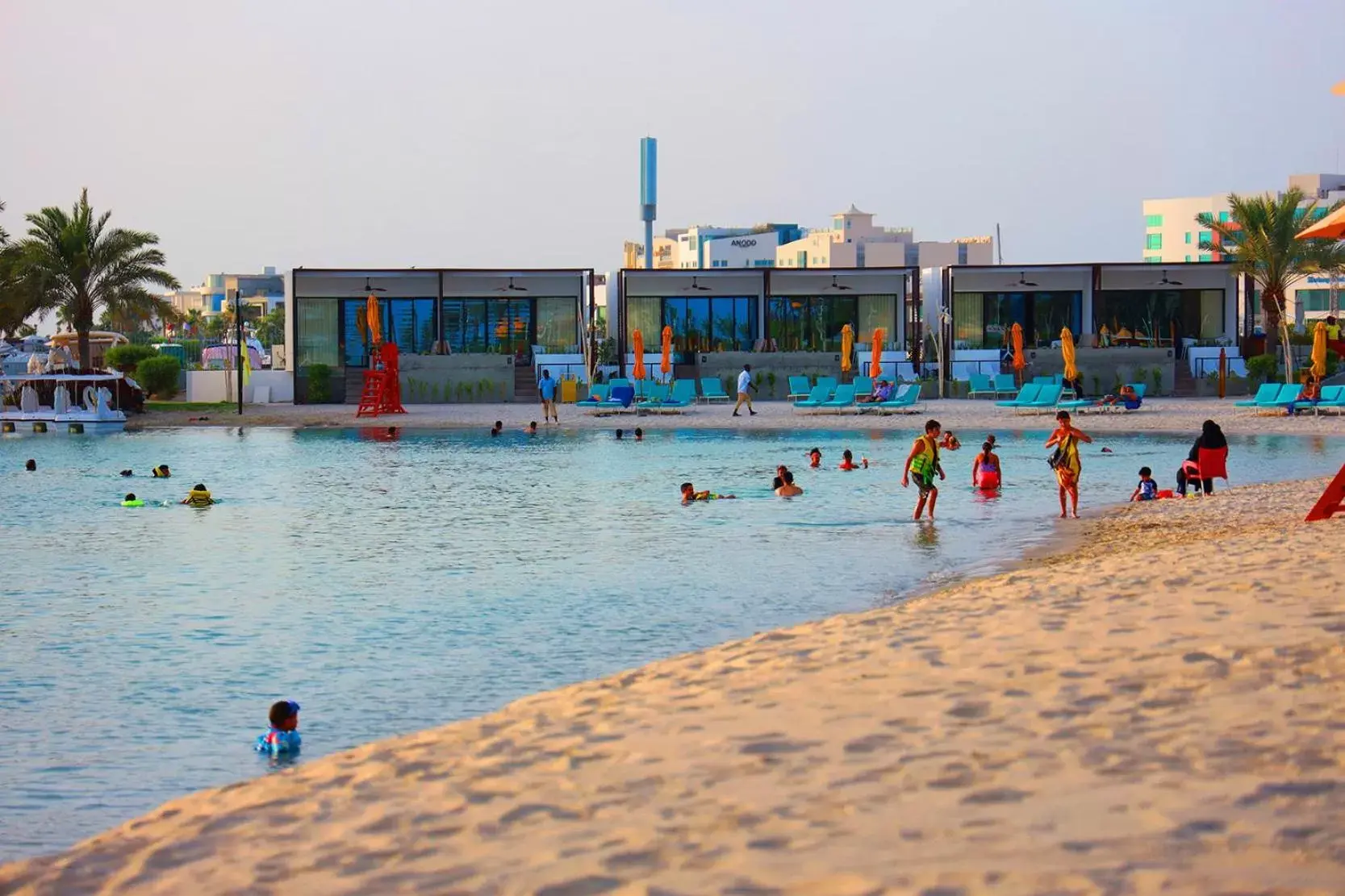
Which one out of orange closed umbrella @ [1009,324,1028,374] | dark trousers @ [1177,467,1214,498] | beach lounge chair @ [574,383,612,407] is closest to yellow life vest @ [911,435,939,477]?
dark trousers @ [1177,467,1214,498]

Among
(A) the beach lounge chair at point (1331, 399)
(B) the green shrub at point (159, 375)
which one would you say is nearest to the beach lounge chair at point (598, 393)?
(B) the green shrub at point (159, 375)

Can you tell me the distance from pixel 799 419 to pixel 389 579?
22611mm

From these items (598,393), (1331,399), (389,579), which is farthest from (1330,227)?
(598,393)

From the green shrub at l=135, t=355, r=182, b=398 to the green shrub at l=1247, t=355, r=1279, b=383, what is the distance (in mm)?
31841

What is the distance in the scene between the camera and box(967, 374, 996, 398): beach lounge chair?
4312 cm

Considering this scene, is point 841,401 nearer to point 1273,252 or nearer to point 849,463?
point 849,463

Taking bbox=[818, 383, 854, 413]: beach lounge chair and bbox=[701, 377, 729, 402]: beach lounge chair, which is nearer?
bbox=[818, 383, 854, 413]: beach lounge chair

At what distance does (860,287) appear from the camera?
158 ft

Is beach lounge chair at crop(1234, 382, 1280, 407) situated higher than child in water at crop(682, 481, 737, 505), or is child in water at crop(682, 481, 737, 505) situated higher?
beach lounge chair at crop(1234, 382, 1280, 407)

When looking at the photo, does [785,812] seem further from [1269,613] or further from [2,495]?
[2,495]

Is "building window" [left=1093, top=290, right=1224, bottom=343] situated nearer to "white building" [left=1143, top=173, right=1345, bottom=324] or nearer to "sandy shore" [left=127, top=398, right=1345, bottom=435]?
"sandy shore" [left=127, top=398, right=1345, bottom=435]

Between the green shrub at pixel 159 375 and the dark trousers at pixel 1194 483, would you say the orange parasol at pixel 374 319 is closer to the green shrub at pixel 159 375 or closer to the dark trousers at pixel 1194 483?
the green shrub at pixel 159 375

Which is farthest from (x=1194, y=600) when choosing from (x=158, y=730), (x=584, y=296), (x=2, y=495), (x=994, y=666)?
(x=584, y=296)

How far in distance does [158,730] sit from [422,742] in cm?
238
